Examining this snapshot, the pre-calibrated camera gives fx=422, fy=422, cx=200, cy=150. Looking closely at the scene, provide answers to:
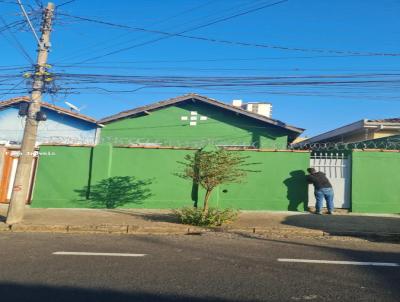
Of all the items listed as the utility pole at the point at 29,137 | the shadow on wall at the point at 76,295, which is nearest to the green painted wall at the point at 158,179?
the utility pole at the point at 29,137

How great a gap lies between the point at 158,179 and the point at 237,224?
12.1ft

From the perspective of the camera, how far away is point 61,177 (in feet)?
43.5

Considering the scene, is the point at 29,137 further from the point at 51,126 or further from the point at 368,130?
the point at 368,130

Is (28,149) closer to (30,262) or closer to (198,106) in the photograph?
(30,262)

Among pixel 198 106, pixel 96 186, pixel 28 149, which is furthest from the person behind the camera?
pixel 198 106

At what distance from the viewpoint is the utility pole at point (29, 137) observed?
10.7m

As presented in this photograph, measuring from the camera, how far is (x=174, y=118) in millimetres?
17938

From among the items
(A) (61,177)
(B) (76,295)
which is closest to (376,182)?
(A) (61,177)

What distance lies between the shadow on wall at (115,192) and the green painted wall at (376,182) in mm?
6179

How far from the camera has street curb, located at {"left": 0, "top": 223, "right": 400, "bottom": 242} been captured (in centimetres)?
914

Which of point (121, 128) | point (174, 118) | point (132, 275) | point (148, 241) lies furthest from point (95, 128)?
point (132, 275)

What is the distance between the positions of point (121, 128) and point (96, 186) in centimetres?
532

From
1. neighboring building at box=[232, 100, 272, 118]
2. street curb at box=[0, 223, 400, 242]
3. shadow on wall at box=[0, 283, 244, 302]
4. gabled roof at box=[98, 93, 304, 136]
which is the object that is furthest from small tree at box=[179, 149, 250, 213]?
neighboring building at box=[232, 100, 272, 118]

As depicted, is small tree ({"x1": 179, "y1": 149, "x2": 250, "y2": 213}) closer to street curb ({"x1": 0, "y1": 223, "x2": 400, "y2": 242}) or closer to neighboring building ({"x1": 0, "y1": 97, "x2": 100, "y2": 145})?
street curb ({"x1": 0, "y1": 223, "x2": 400, "y2": 242})
